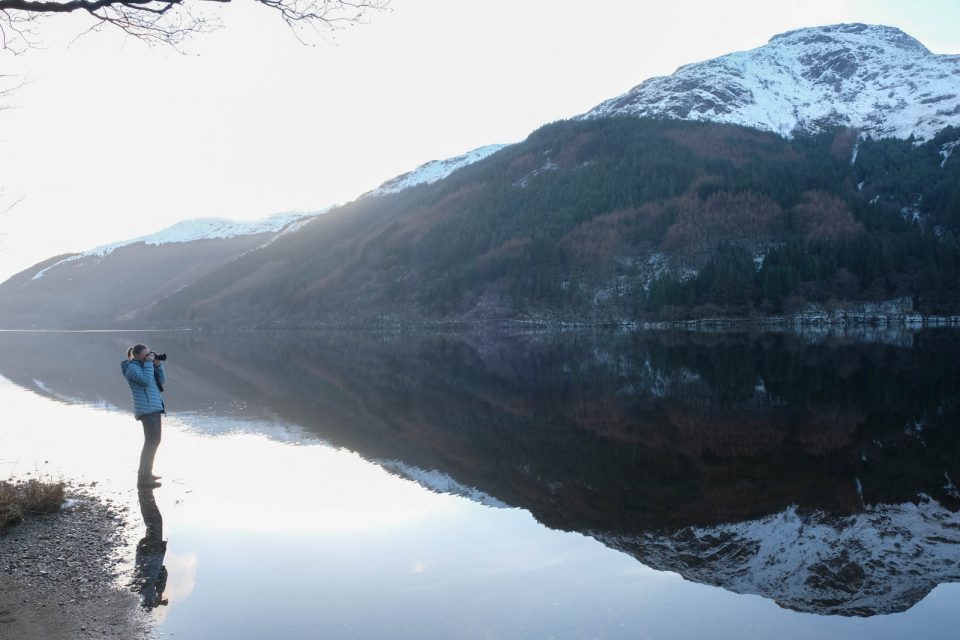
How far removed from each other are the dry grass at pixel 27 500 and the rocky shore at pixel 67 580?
16 centimetres

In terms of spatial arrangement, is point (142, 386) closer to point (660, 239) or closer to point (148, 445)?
point (148, 445)

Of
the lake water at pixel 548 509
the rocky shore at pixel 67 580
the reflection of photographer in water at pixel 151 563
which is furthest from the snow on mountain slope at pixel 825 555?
the rocky shore at pixel 67 580

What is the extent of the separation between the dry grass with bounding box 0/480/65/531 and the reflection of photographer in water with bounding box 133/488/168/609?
1.43 m

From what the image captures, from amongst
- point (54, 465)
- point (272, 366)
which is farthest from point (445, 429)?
point (272, 366)

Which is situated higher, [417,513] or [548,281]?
[548,281]

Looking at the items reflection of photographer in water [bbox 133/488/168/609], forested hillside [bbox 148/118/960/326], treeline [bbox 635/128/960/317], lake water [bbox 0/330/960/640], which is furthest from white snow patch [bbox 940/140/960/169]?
reflection of photographer in water [bbox 133/488/168/609]

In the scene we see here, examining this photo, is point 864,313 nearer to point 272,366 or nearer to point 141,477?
point 272,366

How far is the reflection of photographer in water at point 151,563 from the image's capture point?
827 centimetres

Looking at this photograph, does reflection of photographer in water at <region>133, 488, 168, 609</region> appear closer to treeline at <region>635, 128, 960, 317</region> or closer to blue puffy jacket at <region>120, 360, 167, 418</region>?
blue puffy jacket at <region>120, 360, 167, 418</region>

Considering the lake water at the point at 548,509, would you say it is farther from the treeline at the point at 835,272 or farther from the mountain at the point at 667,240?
the mountain at the point at 667,240

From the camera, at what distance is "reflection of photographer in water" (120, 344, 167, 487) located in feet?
45.3

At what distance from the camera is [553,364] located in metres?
43.9

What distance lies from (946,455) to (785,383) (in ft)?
47.5

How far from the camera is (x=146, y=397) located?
13914mm
